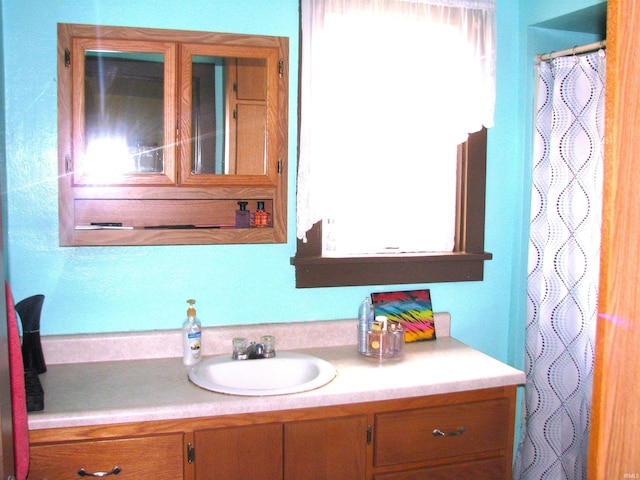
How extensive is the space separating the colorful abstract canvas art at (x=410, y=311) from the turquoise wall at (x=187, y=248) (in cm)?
6

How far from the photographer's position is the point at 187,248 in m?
2.01

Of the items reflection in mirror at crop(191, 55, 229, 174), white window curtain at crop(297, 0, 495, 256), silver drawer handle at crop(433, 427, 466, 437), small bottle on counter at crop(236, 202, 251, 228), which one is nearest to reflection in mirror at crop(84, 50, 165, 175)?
reflection in mirror at crop(191, 55, 229, 174)

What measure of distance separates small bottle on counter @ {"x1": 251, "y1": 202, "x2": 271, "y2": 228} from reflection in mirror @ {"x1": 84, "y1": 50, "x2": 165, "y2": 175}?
0.36 meters

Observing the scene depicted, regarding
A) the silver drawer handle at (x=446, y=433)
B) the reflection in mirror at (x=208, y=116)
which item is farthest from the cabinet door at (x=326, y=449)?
→ the reflection in mirror at (x=208, y=116)

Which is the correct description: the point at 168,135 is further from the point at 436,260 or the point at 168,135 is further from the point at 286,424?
the point at 436,260

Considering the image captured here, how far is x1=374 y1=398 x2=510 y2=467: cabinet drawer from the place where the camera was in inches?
68.4

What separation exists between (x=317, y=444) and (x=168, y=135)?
3.67ft

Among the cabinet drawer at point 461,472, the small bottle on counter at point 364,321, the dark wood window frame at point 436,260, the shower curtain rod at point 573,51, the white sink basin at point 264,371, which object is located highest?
the shower curtain rod at point 573,51

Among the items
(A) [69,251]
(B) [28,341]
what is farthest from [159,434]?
(A) [69,251]

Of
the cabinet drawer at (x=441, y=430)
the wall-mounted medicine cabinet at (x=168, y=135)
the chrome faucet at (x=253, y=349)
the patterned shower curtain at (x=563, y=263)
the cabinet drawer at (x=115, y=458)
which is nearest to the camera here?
the cabinet drawer at (x=115, y=458)

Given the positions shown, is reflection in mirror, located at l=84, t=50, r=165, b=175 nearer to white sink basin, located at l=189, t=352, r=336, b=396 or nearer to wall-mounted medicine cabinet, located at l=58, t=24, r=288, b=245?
wall-mounted medicine cabinet, located at l=58, t=24, r=288, b=245

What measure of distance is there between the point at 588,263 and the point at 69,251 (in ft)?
6.12

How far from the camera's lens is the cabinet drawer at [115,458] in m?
1.47

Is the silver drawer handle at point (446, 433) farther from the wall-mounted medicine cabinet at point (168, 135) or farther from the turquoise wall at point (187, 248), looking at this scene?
the wall-mounted medicine cabinet at point (168, 135)
